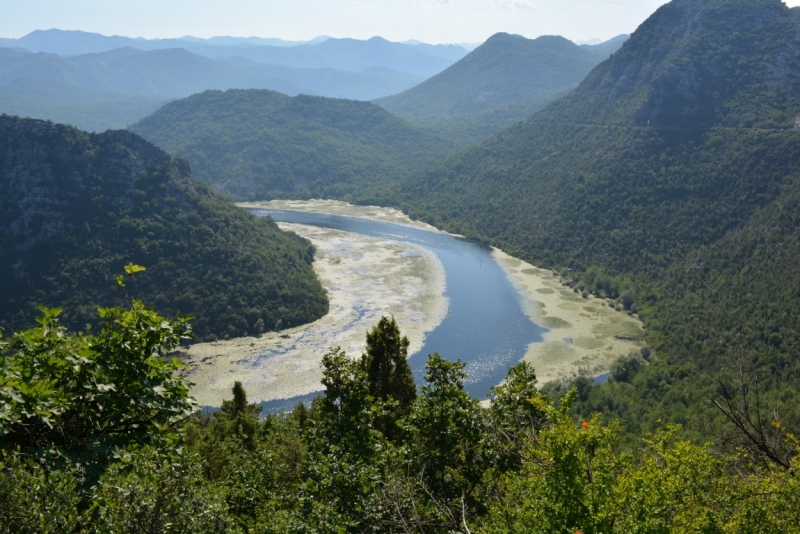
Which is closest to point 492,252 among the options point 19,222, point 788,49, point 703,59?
point 703,59

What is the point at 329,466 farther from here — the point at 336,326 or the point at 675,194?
the point at 675,194

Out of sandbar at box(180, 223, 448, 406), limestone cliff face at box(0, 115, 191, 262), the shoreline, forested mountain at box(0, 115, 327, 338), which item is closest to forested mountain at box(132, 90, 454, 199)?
sandbar at box(180, 223, 448, 406)

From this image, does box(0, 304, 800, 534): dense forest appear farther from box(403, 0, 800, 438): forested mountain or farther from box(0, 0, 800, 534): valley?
box(403, 0, 800, 438): forested mountain

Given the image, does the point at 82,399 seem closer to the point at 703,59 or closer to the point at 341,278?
the point at 341,278

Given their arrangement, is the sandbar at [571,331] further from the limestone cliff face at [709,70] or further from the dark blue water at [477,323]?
the limestone cliff face at [709,70]

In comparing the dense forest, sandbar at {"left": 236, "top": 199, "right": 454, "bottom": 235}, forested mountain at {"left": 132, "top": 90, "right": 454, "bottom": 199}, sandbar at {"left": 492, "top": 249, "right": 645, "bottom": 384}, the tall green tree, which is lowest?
sandbar at {"left": 492, "top": 249, "right": 645, "bottom": 384}

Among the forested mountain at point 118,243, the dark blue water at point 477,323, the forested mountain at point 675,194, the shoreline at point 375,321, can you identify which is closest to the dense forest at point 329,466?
the dark blue water at point 477,323
